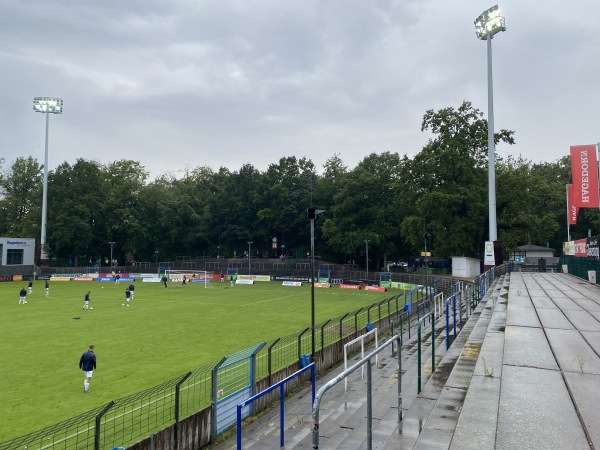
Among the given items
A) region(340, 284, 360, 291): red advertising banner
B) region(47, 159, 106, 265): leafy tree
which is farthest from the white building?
region(340, 284, 360, 291): red advertising banner

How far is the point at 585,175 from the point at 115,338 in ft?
→ 93.5

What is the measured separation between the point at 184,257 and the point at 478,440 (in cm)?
9122

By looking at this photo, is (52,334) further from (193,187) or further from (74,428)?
(193,187)

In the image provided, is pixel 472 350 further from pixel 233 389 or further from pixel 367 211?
pixel 367 211

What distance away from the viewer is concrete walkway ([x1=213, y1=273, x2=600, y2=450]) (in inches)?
211

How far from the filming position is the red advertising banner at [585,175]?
24000 millimetres

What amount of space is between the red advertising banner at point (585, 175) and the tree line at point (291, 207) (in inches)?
1061

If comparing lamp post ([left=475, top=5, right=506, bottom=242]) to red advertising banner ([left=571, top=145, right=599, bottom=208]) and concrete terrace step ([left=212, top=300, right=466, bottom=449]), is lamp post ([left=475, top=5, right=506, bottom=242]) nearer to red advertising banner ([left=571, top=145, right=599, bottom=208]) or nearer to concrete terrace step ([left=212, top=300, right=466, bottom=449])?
red advertising banner ([left=571, top=145, right=599, bottom=208])

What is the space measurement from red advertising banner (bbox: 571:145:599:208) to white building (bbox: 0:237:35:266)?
280 feet

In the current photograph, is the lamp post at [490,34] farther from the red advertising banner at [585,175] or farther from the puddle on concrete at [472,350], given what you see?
the puddle on concrete at [472,350]

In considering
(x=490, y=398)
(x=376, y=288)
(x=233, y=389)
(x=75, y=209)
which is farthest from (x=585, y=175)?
(x=75, y=209)

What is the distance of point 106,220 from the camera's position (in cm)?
8825

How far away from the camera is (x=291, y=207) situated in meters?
84.2

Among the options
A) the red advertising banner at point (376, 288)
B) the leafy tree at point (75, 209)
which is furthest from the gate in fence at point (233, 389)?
the leafy tree at point (75, 209)
